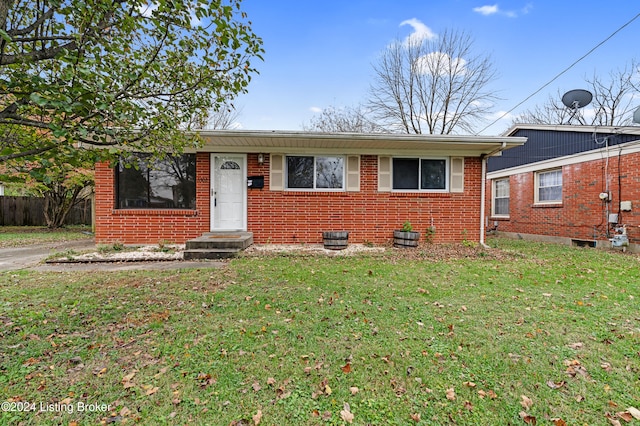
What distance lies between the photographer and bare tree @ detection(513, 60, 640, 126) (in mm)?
17391

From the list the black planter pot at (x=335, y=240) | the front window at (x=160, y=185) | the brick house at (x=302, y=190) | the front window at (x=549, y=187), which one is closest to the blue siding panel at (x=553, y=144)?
the front window at (x=549, y=187)

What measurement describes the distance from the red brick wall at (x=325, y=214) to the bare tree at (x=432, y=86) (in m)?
11.2

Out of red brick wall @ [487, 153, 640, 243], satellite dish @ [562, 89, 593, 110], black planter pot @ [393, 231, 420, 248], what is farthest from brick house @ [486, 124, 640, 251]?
black planter pot @ [393, 231, 420, 248]

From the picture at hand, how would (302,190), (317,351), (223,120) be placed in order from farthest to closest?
(223,120), (302,190), (317,351)

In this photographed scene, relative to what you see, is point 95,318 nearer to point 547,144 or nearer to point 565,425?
point 565,425

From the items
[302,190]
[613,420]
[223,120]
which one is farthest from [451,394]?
[223,120]

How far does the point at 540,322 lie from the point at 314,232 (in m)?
5.48

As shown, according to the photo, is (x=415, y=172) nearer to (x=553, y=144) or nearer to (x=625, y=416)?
(x=553, y=144)

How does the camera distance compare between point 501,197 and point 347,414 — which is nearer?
point 347,414

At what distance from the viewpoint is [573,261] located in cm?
616

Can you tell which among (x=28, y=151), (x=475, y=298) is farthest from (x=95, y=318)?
(x=475, y=298)

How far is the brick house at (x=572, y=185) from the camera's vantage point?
7949mm

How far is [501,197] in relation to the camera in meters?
12.7

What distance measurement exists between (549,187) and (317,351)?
37.9ft
